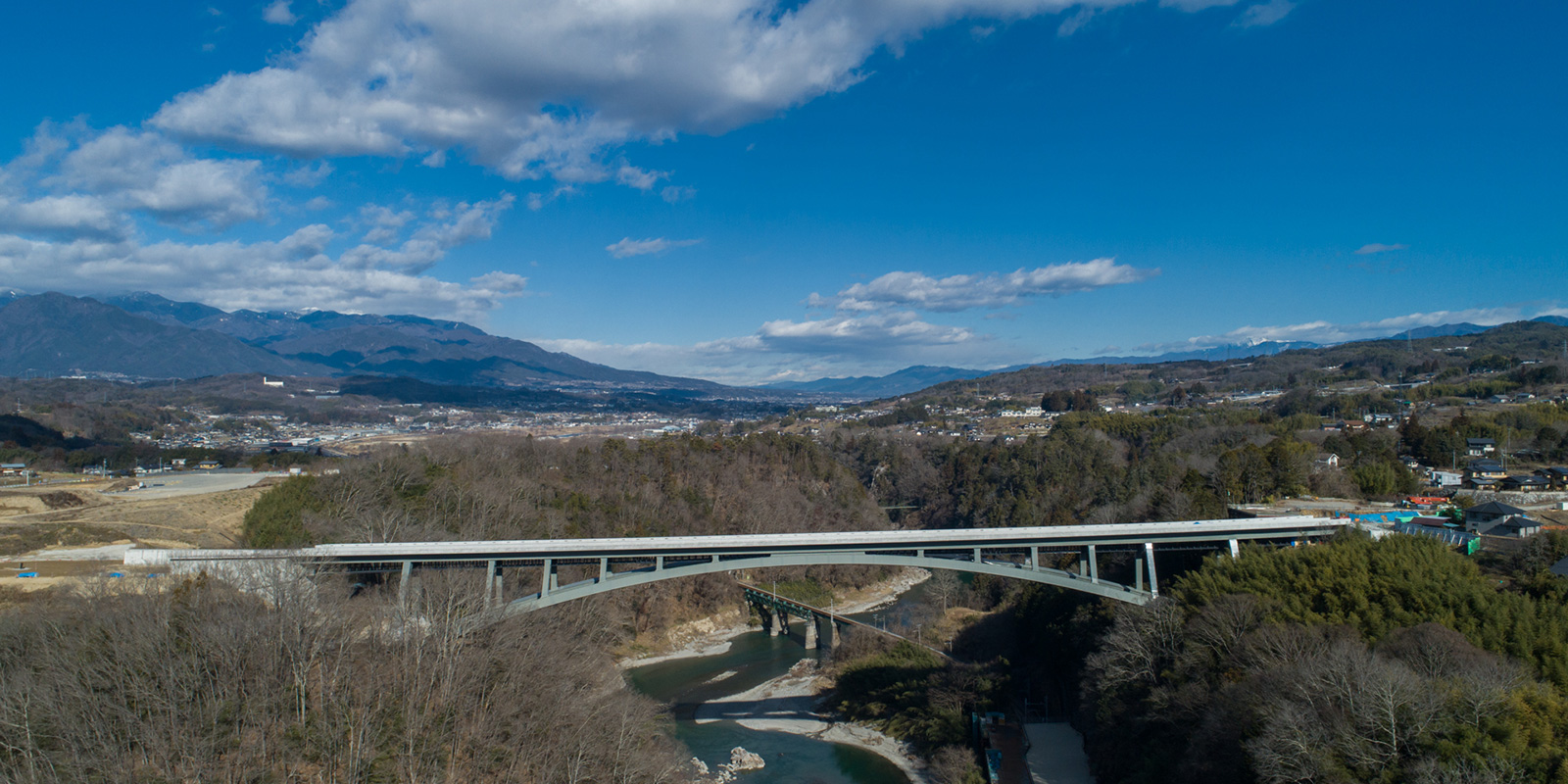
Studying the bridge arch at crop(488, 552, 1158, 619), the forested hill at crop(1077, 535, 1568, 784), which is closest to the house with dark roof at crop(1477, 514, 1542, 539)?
the forested hill at crop(1077, 535, 1568, 784)

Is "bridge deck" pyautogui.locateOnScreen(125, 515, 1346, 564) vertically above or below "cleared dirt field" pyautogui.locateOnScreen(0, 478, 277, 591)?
below

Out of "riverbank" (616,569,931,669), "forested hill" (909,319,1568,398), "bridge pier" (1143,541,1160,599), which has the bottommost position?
"riverbank" (616,569,931,669)

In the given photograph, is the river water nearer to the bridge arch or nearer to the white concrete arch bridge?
the bridge arch

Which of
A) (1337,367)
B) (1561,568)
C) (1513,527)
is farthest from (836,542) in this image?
(1337,367)

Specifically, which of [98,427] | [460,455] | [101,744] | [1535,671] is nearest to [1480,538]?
[1535,671]

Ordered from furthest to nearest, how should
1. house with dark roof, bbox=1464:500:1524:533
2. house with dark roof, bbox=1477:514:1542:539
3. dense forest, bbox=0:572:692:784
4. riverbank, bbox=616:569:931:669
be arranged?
riverbank, bbox=616:569:931:669 < house with dark roof, bbox=1464:500:1524:533 < house with dark roof, bbox=1477:514:1542:539 < dense forest, bbox=0:572:692:784

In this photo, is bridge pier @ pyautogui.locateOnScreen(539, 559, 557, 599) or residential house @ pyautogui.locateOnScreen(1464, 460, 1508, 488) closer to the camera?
bridge pier @ pyautogui.locateOnScreen(539, 559, 557, 599)
